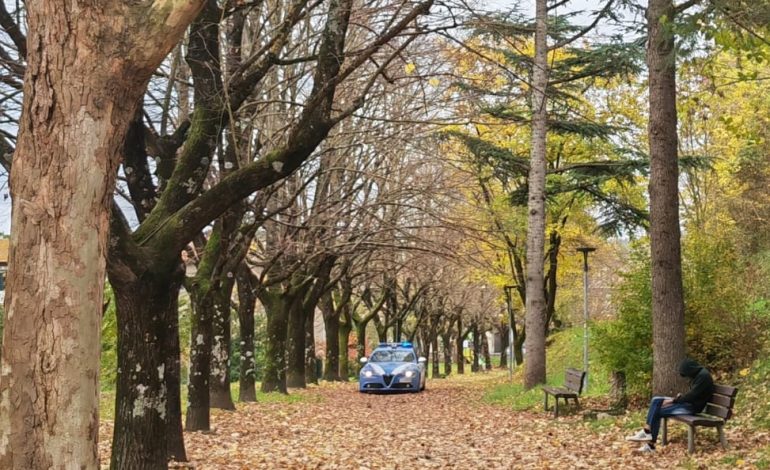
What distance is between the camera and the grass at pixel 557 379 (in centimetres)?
1842

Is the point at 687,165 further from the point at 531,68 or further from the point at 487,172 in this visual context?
the point at 487,172

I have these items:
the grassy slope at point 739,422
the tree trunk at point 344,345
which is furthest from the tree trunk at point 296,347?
the tree trunk at point 344,345

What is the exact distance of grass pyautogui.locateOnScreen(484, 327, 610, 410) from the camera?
18.4 m

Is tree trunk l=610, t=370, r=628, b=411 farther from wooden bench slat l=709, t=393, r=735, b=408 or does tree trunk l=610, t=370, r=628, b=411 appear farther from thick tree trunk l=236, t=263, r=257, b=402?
thick tree trunk l=236, t=263, r=257, b=402

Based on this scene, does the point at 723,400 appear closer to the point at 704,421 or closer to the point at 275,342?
the point at 704,421

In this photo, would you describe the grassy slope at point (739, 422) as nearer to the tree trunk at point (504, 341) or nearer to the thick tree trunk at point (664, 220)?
the thick tree trunk at point (664, 220)

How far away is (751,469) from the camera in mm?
8047

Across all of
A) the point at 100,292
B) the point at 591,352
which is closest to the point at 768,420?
the point at 100,292

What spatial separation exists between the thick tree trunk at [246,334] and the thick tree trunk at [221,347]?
2824mm

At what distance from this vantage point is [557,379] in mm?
23219

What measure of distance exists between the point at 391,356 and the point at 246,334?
9.22 metres

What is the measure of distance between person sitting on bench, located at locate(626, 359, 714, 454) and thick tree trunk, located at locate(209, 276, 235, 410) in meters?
8.56

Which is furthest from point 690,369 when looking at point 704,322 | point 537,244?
point 537,244

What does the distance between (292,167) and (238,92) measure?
211cm
